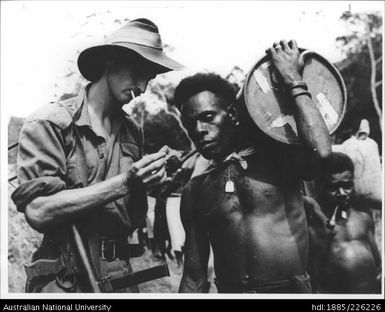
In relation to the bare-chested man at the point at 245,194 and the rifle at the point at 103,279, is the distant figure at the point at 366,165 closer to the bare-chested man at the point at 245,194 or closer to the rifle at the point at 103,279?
the bare-chested man at the point at 245,194

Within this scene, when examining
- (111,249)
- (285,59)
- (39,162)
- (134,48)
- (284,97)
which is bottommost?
(111,249)

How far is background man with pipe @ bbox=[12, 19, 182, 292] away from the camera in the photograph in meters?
4.98

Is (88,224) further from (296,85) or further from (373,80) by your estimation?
(373,80)

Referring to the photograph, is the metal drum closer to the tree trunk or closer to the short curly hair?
the short curly hair

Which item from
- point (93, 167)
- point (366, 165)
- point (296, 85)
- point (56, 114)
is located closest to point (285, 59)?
point (296, 85)

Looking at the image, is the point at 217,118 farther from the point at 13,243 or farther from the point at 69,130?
the point at 13,243

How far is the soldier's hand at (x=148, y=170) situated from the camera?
5023 mm

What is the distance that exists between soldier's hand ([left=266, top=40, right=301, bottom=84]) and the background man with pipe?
891 mm

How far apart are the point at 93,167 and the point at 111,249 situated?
2.41 feet

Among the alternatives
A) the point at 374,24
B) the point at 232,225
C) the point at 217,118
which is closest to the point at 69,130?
the point at 217,118

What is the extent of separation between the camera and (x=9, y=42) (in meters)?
5.85

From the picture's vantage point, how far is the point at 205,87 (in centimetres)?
531
